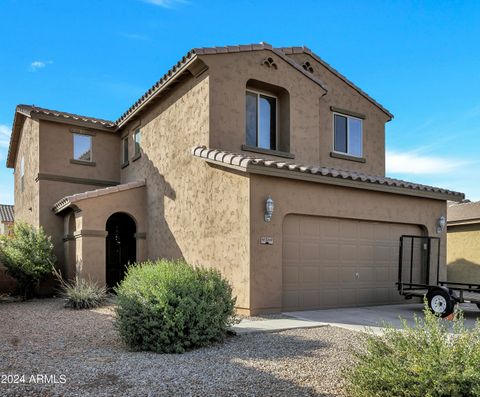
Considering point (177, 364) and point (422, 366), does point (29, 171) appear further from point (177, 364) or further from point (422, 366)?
point (422, 366)

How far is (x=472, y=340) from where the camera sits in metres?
4.47

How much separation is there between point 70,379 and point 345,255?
8544mm

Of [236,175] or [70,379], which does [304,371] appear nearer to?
[70,379]

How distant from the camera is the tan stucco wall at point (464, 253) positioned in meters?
18.9

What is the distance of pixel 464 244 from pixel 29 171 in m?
20.2

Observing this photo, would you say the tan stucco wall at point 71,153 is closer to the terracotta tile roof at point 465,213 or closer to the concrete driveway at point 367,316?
the concrete driveway at point 367,316

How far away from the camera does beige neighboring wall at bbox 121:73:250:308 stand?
1073 centimetres

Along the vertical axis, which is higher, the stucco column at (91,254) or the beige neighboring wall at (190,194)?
the beige neighboring wall at (190,194)

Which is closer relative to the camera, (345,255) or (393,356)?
(393,356)

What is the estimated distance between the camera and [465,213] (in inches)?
774

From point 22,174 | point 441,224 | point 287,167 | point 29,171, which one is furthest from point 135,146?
point 441,224

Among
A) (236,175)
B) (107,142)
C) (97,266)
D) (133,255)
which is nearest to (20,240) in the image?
(97,266)

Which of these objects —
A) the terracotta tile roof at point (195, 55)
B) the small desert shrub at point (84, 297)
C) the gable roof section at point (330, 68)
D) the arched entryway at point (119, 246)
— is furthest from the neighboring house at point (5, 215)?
the gable roof section at point (330, 68)

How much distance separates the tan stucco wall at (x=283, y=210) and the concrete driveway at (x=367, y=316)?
37.0 inches
